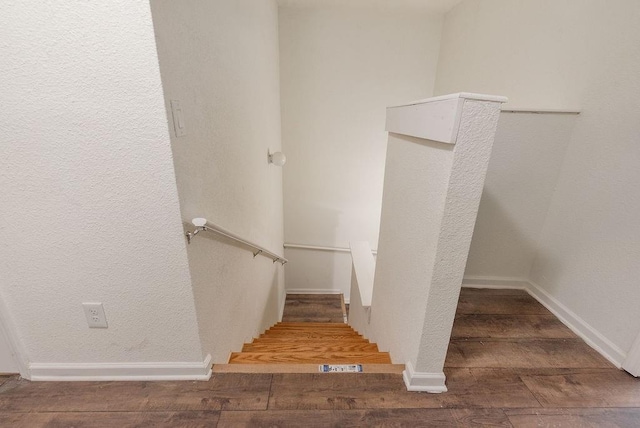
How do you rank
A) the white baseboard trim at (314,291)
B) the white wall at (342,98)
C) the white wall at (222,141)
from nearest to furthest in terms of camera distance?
the white wall at (222,141), the white wall at (342,98), the white baseboard trim at (314,291)

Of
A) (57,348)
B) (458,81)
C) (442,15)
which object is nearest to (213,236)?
(57,348)

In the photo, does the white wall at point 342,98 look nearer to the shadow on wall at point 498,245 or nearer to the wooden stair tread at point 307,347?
the shadow on wall at point 498,245

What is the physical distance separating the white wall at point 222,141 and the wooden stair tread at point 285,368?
0.35ft

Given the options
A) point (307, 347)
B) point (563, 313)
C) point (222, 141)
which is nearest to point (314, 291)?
point (307, 347)

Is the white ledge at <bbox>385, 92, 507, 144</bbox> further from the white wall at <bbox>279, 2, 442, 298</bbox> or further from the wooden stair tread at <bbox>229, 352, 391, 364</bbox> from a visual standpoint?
the white wall at <bbox>279, 2, 442, 298</bbox>

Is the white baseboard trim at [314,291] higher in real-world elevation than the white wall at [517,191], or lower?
lower

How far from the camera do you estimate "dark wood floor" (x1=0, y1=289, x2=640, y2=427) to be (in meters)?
1.05

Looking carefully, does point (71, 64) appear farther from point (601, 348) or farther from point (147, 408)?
point (601, 348)

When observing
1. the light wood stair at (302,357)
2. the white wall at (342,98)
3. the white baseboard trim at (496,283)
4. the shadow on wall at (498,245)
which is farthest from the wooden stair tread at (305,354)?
the white wall at (342,98)

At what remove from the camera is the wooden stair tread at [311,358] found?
1.41 m

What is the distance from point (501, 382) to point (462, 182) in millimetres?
981

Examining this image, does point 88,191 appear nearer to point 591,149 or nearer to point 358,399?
point 358,399

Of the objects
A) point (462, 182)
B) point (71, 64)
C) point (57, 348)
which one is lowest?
point (57, 348)

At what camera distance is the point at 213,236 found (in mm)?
1265
